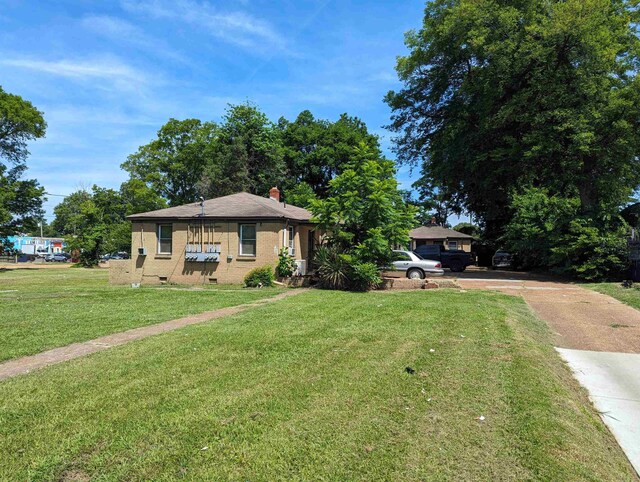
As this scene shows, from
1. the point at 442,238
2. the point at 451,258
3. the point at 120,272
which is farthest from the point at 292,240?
the point at 442,238

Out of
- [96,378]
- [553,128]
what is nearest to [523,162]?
[553,128]

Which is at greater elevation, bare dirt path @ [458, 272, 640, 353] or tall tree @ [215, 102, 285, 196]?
tall tree @ [215, 102, 285, 196]

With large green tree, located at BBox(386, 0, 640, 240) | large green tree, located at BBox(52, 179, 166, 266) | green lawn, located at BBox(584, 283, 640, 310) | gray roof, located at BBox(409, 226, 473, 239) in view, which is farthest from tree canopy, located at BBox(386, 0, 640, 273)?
large green tree, located at BBox(52, 179, 166, 266)

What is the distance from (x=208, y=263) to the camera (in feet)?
61.8

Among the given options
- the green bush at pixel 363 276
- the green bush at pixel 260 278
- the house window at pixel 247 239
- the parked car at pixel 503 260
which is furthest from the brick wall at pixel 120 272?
the parked car at pixel 503 260

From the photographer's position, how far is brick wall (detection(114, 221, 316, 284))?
17.9 metres

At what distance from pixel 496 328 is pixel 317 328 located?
338cm

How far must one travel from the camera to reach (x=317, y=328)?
8.02 metres

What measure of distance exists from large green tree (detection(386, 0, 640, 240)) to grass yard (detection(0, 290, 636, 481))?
1825 cm

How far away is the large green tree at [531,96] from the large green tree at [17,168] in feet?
114

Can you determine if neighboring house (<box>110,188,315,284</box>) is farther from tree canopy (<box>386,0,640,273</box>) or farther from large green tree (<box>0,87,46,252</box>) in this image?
large green tree (<box>0,87,46,252</box>)

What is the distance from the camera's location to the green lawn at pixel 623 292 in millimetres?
12642

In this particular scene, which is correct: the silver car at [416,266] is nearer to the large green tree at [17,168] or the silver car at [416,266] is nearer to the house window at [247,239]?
the house window at [247,239]

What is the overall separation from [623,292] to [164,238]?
18431 mm
